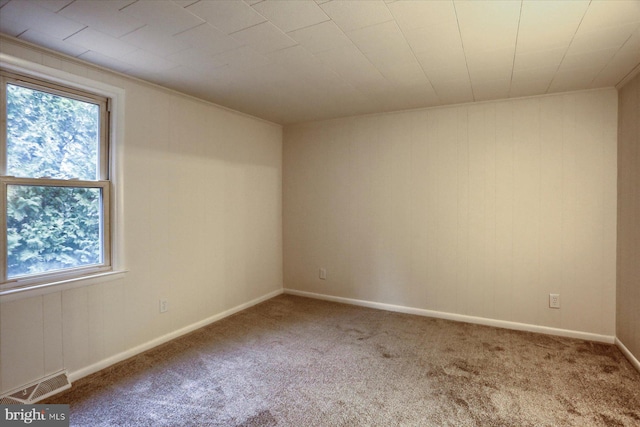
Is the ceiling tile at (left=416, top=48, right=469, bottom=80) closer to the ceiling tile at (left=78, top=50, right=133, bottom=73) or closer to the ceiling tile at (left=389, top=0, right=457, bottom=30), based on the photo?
the ceiling tile at (left=389, top=0, right=457, bottom=30)

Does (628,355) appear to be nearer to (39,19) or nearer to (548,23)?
(548,23)

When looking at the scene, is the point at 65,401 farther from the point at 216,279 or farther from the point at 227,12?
the point at 227,12

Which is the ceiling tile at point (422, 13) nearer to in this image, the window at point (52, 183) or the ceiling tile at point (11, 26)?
the ceiling tile at point (11, 26)

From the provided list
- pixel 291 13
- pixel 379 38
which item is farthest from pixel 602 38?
pixel 291 13

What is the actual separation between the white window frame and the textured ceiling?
0.18 metres

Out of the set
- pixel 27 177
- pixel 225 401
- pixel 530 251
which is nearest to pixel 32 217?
pixel 27 177

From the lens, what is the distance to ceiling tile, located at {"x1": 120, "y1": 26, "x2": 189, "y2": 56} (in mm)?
1942

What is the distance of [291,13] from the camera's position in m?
1.74

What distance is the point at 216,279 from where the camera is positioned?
11.5 ft

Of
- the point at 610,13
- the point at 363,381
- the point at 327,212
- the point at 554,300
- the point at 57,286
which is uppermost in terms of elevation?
the point at 610,13

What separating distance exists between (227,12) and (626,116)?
10.4 feet

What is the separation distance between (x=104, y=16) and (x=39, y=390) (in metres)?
2.31

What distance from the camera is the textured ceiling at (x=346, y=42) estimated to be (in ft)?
5.58

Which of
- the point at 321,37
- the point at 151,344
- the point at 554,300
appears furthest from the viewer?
the point at 554,300
